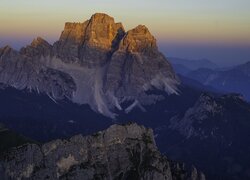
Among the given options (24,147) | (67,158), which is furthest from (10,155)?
(67,158)

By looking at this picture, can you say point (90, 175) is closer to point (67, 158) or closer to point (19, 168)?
point (67, 158)

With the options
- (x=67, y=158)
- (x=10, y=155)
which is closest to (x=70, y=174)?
(x=67, y=158)

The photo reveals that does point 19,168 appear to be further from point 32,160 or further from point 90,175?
point 90,175

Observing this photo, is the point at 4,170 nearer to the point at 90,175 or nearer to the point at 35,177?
the point at 35,177

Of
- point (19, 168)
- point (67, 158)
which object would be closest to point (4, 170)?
point (19, 168)

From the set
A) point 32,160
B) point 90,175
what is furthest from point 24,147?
point 90,175

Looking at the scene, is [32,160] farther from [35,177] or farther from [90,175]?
[90,175]
